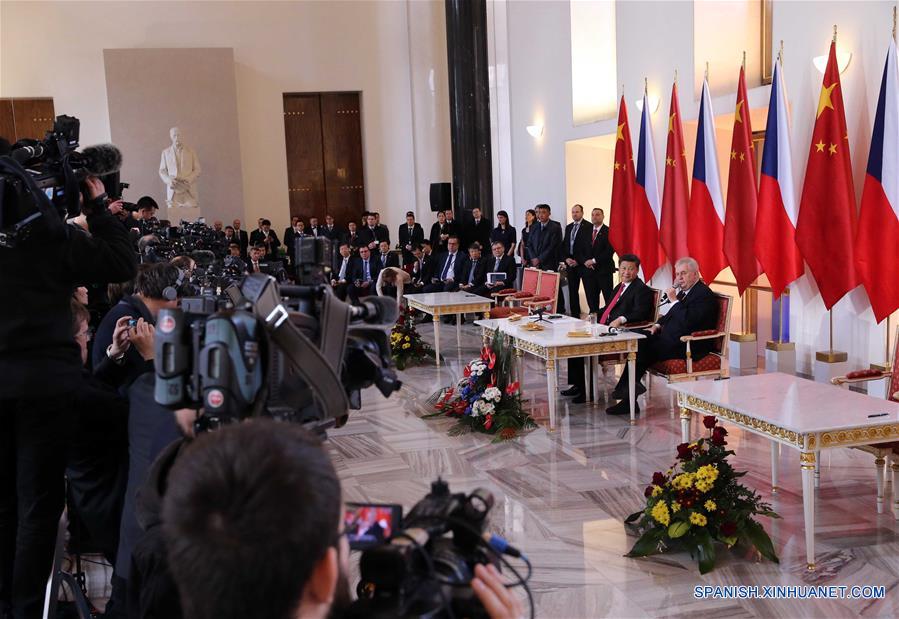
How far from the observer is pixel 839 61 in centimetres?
724

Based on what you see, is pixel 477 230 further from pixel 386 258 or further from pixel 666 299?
pixel 666 299

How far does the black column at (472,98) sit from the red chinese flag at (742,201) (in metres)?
7.18

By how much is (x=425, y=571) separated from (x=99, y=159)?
1.89 m

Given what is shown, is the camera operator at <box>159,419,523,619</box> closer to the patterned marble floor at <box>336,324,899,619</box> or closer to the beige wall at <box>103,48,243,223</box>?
the patterned marble floor at <box>336,324,899,619</box>

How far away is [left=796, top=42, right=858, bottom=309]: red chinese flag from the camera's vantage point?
7.02 meters

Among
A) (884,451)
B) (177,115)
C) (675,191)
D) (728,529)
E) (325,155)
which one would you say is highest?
(177,115)

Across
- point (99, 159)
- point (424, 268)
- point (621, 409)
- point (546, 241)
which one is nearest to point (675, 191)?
point (546, 241)

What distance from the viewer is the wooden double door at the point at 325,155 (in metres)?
18.1

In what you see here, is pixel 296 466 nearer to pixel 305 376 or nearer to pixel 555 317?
pixel 305 376

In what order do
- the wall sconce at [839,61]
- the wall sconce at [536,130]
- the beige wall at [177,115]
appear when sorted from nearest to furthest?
the wall sconce at [839,61]
the wall sconce at [536,130]
the beige wall at [177,115]

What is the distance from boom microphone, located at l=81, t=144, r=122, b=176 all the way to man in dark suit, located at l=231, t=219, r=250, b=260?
1440 centimetres

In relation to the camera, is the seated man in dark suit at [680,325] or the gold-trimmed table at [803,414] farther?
the seated man in dark suit at [680,325]

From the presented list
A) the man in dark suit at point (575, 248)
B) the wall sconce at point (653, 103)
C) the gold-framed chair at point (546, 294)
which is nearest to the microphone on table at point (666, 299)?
the gold-framed chair at point (546, 294)

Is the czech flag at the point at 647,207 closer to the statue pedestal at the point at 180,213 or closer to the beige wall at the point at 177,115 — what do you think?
the statue pedestal at the point at 180,213
